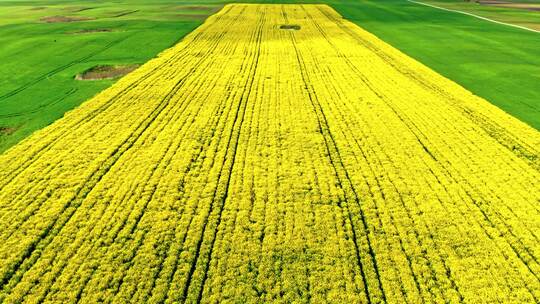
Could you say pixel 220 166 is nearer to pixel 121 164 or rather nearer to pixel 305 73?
pixel 121 164

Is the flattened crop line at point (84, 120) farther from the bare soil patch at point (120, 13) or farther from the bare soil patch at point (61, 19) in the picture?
the bare soil patch at point (120, 13)

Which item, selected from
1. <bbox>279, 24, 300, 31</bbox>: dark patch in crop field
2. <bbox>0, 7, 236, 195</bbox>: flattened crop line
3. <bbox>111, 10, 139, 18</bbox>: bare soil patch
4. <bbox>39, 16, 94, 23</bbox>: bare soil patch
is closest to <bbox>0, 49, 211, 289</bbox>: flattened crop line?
<bbox>0, 7, 236, 195</bbox>: flattened crop line

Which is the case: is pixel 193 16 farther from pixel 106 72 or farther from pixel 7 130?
pixel 7 130

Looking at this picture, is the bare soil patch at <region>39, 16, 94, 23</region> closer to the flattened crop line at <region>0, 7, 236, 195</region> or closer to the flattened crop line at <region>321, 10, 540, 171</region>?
the flattened crop line at <region>0, 7, 236, 195</region>

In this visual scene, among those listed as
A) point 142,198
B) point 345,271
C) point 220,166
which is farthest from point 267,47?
point 345,271

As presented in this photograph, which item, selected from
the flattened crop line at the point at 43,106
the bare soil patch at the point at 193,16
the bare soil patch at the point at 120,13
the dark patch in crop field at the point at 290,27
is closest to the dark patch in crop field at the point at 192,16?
the bare soil patch at the point at 193,16

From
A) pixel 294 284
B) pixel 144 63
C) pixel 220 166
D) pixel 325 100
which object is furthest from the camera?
pixel 144 63

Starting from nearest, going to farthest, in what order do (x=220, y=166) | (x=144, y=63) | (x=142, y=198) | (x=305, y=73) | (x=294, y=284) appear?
1. (x=294, y=284)
2. (x=142, y=198)
3. (x=220, y=166)
4. (x=305, y=73)
5. (x=144, y=63)
